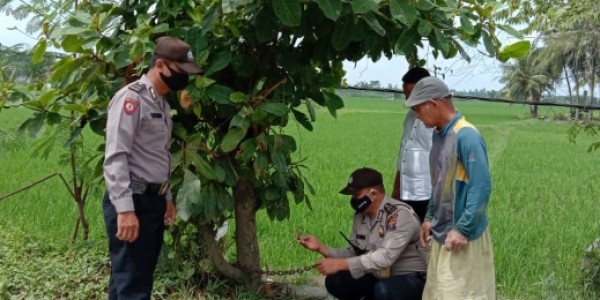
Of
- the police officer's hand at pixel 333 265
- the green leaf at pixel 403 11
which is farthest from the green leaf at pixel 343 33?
the police officer's hand at pixel 333 265

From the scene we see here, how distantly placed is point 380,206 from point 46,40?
1999 millimetres

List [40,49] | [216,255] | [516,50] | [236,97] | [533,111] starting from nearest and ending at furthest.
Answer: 1. [516,50]
2. [236,97]
3. [40,49]
4. [216,255]
5. [533,111]

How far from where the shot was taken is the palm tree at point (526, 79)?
11.9 feet

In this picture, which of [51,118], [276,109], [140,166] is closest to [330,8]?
[276,109]

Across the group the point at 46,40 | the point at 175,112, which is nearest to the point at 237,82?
the point at 175,112

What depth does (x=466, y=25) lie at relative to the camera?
286cm

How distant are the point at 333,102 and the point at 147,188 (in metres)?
1.30

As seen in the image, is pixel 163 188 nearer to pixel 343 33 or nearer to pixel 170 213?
pixel 170 213

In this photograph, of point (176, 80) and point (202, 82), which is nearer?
point (176, 80)

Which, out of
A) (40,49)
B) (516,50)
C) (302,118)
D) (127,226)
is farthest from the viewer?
(302,118)

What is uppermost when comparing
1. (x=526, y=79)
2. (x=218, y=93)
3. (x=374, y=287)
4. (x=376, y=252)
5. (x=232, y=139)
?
(x=526, y=79)

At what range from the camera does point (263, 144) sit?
10.9 ft

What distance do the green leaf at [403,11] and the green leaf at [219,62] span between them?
0.95 meters

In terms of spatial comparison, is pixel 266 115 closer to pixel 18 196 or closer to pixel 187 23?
pixel 187 23
